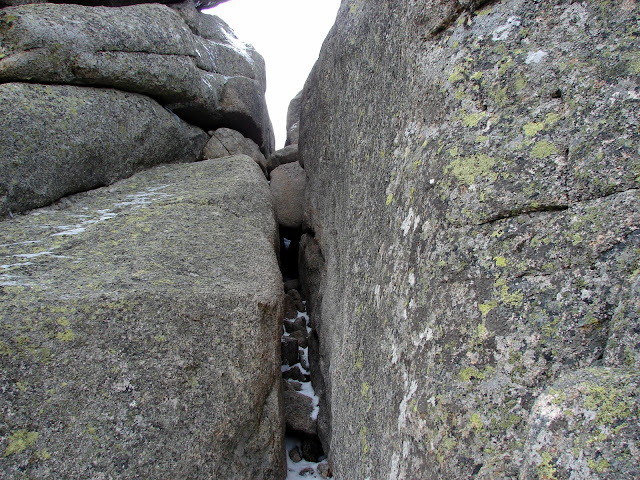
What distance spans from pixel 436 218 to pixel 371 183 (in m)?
1.85

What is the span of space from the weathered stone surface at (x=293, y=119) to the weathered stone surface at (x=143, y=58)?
2619mm

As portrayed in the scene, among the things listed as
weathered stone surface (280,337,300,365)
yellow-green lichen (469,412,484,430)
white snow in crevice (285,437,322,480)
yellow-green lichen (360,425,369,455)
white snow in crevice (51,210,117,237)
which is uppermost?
white snow in crevice (51,210,117,237)

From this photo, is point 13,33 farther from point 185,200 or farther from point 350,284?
point 350,284

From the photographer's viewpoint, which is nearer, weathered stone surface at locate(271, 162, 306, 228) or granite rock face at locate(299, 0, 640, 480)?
granite rock face at locate(299, 0, 640, 480)

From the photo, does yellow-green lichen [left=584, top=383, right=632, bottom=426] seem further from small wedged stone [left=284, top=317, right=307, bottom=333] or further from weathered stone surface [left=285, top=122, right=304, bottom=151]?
weathered stone surface [left=285, top=122, right=304, bottom=151]

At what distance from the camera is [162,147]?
9.93 metres

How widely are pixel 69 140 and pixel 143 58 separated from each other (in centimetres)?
266

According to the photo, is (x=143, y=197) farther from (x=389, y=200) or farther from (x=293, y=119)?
(x=293, y=119)

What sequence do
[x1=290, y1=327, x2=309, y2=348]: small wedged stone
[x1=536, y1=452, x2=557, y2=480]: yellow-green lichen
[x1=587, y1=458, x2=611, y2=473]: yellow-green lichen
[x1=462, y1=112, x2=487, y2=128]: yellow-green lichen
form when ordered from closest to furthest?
[x1=587, y1=458, x2=611, y2=473]: yellow-green lichen → [x1=536, y1=452, x2=557, y2=480]: yellow-green lichen → [x1=462, y1=112, x2=487, y2=128]: yellow-green lichen → [x1=290, y1=327, x2=309, y2=348]: small wedged stone

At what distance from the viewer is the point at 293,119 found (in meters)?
17.0

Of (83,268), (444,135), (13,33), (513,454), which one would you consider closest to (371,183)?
(444,135)

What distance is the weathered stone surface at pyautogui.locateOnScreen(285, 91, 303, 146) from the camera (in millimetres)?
16000

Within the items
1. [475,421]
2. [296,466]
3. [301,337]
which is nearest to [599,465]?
[475,421]

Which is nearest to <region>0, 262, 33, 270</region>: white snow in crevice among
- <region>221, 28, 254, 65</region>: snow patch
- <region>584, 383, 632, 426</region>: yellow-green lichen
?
<region>584, 383, 632, 426</region>: yellow-green lichen
